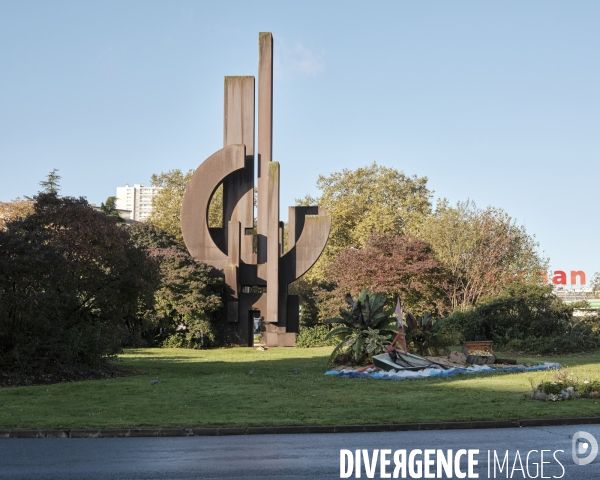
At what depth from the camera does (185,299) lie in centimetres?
3928

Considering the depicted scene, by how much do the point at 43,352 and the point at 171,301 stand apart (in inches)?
762

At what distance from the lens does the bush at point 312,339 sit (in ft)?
143

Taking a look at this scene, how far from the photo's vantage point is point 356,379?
19.9 meters

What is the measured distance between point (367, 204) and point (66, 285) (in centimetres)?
4253

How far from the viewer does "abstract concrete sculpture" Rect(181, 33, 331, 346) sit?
41000 millimetres

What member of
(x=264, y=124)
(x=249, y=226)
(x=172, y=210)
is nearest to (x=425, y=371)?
(x=249, y=226)


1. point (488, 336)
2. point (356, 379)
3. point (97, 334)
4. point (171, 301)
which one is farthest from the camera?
point (171, 301)

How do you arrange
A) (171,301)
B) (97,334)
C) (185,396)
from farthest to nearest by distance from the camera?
(171,301), (97,334), (185,396)

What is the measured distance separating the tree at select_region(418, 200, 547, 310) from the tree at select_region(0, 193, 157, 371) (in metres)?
27.1

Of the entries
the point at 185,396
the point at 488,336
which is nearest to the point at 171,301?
the point at 488,336

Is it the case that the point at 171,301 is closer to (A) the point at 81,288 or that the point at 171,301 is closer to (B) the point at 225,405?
(A) the point at 81,288

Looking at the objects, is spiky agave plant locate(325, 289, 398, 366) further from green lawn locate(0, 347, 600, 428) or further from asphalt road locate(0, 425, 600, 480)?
asphalt road locate(0, 425, 600, 480)

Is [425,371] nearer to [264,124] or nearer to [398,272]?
[398,272]

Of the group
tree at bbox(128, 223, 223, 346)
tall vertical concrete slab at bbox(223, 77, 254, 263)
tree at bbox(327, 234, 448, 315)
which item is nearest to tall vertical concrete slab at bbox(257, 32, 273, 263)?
tall vertical concrete slab at bbox(223, 77, 254, 263)
